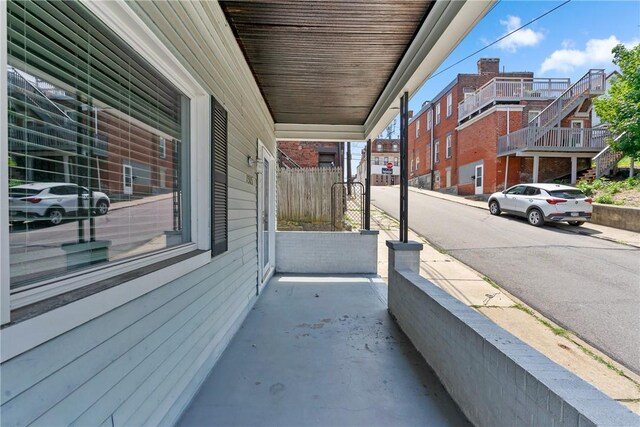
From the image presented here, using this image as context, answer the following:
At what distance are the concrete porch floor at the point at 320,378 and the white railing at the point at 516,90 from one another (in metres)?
16.6

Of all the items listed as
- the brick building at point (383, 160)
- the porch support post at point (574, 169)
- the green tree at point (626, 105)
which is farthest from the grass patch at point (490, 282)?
the brick building at point (383, 160)

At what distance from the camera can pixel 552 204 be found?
9.54 meters

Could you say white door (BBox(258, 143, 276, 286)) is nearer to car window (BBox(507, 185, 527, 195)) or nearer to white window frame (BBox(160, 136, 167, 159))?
white window frame (BBox(160, 136, 167, 159))

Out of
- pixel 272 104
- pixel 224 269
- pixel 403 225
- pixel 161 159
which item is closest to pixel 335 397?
pixel 224 269

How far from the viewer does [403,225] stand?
410 centimetres

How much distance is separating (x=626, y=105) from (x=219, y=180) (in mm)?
14687

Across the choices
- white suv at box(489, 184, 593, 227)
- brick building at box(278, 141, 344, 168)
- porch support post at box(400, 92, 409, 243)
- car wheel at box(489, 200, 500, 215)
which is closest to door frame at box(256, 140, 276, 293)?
porch support post at box(400, 92, 409, 243)

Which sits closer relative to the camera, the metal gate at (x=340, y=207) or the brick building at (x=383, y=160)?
the metal gate at (x=340, y=207)

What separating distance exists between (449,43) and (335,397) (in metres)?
2.95

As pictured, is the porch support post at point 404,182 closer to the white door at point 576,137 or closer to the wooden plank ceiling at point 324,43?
the wooden plank ceiling at point 324,43

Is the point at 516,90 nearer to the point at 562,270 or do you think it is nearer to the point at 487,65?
the point at 487,65

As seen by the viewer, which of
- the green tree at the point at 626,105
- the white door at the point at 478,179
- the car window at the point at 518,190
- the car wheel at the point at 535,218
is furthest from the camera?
the white door at the point at 478,179

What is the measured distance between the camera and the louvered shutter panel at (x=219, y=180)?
2.45 m

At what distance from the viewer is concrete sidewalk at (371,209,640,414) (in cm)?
268
